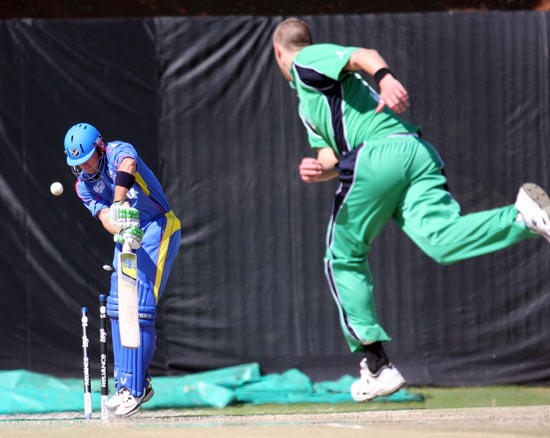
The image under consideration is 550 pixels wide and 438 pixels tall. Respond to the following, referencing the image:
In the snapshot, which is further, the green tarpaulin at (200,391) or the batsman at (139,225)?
the green tarpaulin at (200,391)

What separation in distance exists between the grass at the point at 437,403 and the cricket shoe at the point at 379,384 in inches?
79.9

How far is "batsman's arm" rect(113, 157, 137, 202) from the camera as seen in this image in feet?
16.3

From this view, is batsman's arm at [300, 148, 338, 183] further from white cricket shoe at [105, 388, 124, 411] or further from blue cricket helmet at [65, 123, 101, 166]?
white cricket shoe at [105, 388, 124, 411]

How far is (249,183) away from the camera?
7.02 metres

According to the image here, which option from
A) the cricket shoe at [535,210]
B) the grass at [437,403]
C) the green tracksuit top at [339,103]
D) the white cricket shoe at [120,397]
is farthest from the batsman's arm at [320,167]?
the grass at [437,403]

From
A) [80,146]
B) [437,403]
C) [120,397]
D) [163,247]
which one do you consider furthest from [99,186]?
[437,403]

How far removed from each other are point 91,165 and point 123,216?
0.50m

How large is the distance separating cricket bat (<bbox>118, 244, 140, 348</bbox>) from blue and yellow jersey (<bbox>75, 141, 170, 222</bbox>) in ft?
1.80

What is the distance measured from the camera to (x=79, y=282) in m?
6.95

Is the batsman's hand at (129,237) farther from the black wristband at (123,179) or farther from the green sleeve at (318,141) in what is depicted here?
the green sleeve at (318,141)

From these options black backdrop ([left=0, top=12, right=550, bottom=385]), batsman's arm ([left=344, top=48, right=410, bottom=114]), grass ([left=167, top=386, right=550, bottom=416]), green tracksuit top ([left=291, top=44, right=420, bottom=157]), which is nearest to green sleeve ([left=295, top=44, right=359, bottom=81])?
green tracksuit top ([left=291, top=44, right=420, bottom=157])

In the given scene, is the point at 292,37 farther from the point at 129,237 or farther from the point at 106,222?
the point at 106,222

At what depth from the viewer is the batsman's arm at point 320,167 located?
14.2ft

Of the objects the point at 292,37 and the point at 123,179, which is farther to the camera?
the point at 123,179
